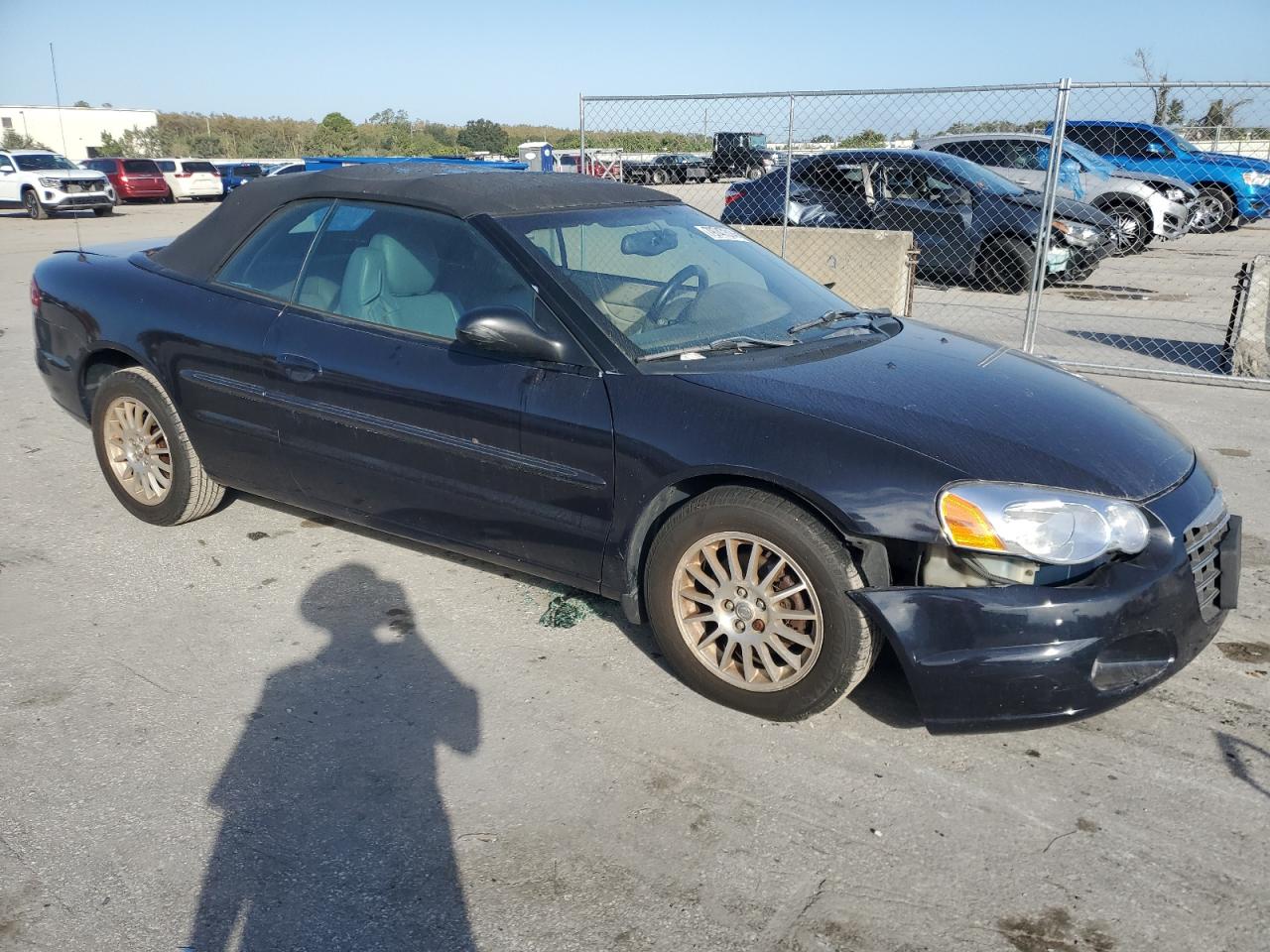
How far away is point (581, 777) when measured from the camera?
2986 millimetres

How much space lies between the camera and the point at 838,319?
13.6ft

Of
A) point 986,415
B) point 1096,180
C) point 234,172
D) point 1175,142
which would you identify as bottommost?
point 234,172

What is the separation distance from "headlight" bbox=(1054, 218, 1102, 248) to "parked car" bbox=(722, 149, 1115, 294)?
11 mm

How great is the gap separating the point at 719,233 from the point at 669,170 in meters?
9.81

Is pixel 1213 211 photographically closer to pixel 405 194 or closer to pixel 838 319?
pixel 838 319

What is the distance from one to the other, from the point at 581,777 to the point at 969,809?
1.07 meters

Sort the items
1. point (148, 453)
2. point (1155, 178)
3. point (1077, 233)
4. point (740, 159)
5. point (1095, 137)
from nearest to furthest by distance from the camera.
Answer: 1. point (148, 453)
2. point (1077, 233)
3. point (740, 159)
4. point (1155, 178)
5. point (1095, 137)

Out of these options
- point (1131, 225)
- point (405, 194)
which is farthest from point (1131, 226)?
point (405, 194)

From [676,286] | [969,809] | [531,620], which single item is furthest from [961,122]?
[969,809]

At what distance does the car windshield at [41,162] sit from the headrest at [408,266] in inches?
1068

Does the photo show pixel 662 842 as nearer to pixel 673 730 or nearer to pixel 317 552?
pixel 673 730

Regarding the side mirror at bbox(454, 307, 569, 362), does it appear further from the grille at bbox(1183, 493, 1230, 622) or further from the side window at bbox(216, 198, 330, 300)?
the grille at bbox(1183, 493, 1230, 622)

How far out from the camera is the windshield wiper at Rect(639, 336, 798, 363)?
346 cm

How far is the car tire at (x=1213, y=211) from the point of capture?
16391 mm
